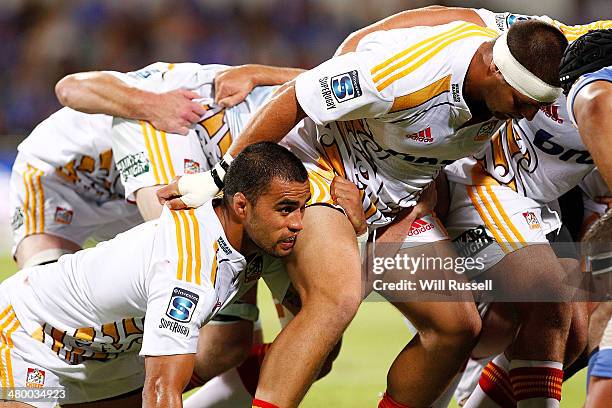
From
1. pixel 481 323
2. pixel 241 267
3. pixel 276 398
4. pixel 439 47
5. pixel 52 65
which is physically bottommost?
pixel 52 65

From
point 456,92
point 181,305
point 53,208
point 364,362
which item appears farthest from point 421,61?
point 364,362

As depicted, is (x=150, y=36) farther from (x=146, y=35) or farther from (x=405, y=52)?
(x=405, y=52)

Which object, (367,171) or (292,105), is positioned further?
(367,171)

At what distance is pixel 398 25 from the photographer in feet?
15.6

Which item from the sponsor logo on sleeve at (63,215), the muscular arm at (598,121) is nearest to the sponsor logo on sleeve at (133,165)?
the sponsor logo on sleeve at (63,215)

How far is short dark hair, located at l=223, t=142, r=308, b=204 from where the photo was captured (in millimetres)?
3893

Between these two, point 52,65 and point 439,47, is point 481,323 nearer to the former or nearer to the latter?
point 439,47

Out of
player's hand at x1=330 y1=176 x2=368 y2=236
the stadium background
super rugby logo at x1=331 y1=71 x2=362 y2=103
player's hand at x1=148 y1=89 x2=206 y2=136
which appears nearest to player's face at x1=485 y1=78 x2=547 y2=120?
super rugby logo at x1=331 y1=71 x2=362 y2=103

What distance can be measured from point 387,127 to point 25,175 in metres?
2.40

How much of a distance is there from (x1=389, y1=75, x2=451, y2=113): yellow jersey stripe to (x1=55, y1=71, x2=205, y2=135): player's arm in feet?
4.44

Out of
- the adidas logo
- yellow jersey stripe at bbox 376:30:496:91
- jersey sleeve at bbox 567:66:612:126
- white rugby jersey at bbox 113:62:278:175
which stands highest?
jersey sleeve at bbox 567:66:612:126

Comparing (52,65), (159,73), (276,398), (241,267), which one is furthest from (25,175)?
(52,65)

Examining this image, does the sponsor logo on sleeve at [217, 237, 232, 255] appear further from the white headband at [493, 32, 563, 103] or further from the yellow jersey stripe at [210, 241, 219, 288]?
Answer: the white headband at [493, 32, 563, 103]

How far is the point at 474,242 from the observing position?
4.88 m
